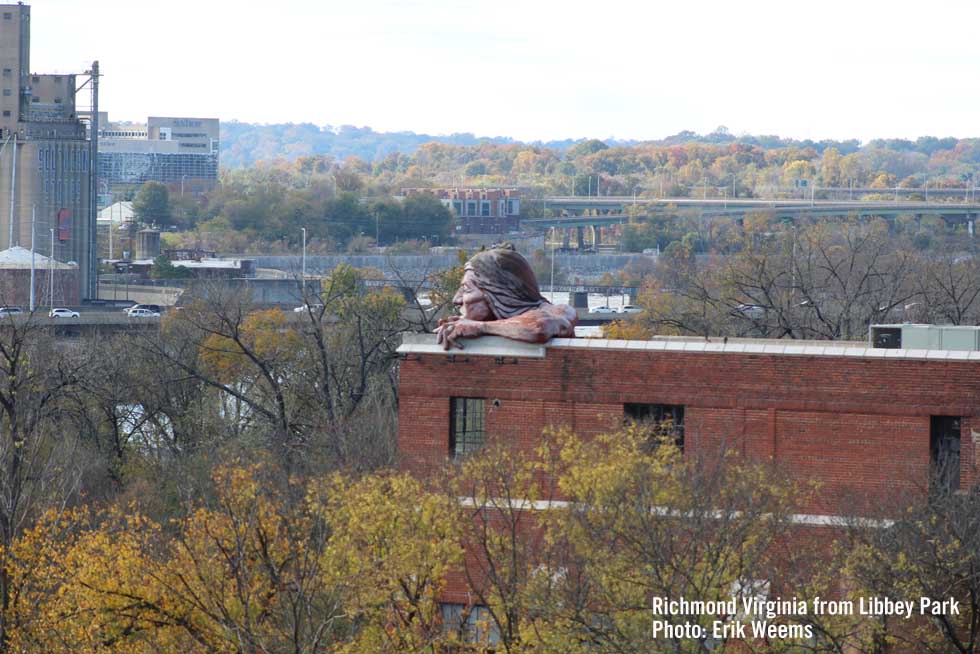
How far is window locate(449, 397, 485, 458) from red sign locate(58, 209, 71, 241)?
9011 centimetres

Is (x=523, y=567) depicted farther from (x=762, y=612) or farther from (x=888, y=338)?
(x=888, y=338)

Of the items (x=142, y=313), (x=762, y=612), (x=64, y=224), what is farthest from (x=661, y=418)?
(x=64, y=224)

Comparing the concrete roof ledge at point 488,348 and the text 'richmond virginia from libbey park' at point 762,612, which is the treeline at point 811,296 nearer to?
the concrete roof ledge at point 488,348

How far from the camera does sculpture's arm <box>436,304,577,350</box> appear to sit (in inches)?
1262

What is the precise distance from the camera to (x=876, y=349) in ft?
102

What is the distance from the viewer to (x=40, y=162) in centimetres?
11906

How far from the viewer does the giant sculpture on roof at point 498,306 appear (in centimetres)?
3225

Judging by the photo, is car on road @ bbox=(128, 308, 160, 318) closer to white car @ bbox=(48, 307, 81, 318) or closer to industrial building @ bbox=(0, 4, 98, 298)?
white car @ bbox=(48, 307, 81, 318)

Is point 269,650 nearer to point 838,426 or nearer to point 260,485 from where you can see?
point 260,485

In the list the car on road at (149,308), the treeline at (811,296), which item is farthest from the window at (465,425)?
the car on road at (149,308)

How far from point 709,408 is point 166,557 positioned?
8.44 m

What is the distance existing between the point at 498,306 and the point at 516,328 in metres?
0.54

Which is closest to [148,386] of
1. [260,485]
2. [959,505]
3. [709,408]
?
[260,485]

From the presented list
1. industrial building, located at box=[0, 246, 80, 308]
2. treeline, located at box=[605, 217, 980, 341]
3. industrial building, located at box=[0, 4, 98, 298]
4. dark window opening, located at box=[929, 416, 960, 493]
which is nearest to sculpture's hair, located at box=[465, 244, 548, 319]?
dark window opening, located at box=[929, 416, 960, 493]
